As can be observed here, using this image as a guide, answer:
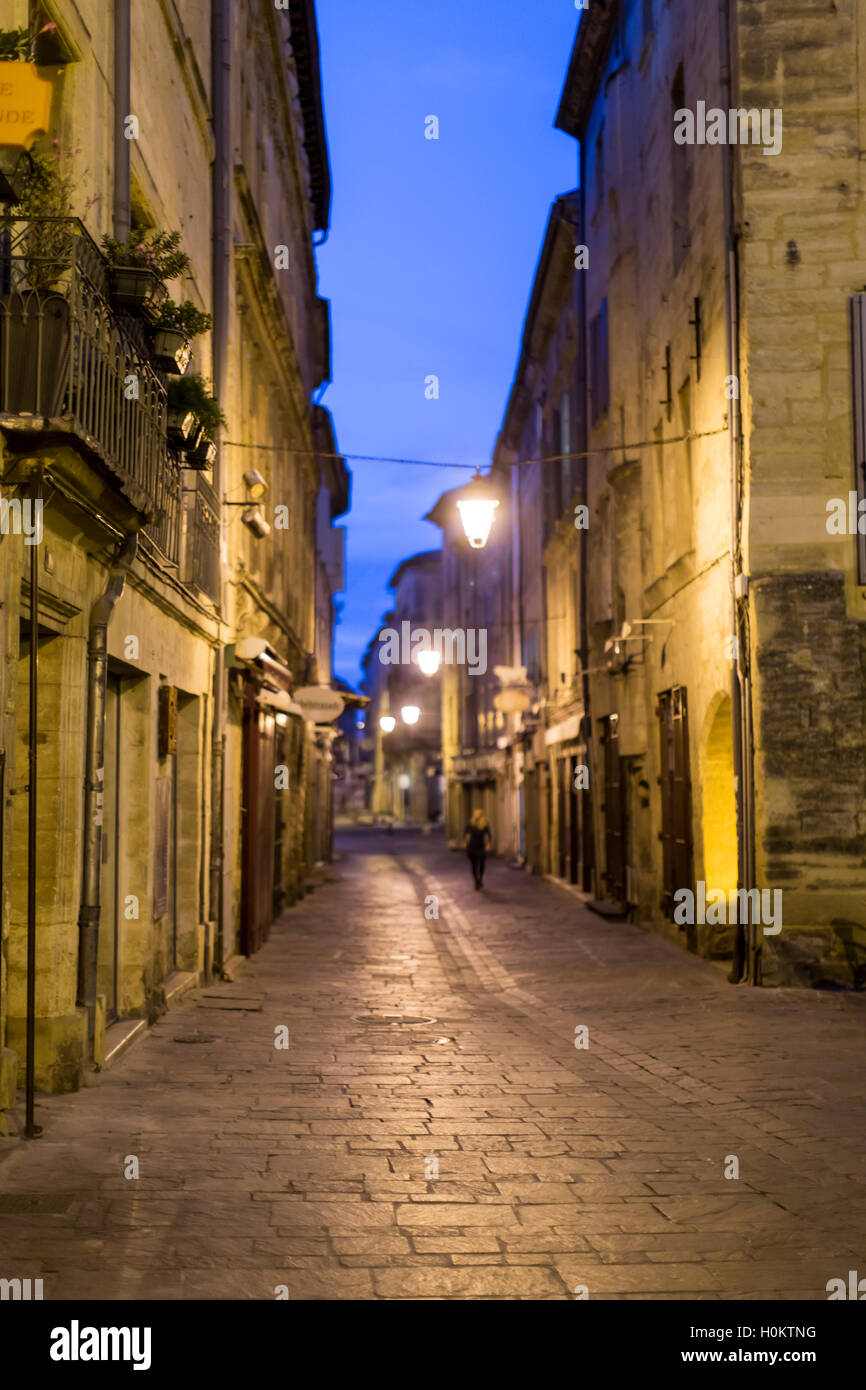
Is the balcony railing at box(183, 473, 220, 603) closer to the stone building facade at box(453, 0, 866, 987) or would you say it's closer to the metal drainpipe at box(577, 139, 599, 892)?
the stone building facade at box(453, 0, 866, 987)

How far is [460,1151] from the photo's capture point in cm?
683

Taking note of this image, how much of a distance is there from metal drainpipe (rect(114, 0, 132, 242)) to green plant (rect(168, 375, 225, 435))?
3.34ft

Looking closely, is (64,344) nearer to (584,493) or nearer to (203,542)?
(203,542)

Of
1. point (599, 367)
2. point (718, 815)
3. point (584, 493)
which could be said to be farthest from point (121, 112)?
point (584, 493)

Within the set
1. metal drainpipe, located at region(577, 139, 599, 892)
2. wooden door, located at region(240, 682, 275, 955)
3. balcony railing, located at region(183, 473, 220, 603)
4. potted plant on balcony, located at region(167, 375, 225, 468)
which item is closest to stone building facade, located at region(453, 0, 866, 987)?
metal drainpipe, located at region(577, 139, 599, 892)

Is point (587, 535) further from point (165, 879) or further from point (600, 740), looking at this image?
point (165, 879)

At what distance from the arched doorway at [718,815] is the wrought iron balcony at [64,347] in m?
8.77

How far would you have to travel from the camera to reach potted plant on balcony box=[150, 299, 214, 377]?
8.62 meters

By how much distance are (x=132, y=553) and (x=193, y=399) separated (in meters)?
1.44

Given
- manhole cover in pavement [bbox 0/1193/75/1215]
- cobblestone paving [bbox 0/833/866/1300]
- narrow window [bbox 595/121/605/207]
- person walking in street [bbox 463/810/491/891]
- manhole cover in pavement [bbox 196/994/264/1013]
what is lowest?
manhole cover in pavement [bbox 196/994/264/1013]

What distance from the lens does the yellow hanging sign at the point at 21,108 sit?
600 centimetres

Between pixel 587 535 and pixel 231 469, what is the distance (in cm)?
1038

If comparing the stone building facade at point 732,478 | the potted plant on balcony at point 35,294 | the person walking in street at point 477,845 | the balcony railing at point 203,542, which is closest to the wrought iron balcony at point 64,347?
the potted plant on balcony at point 35,294
